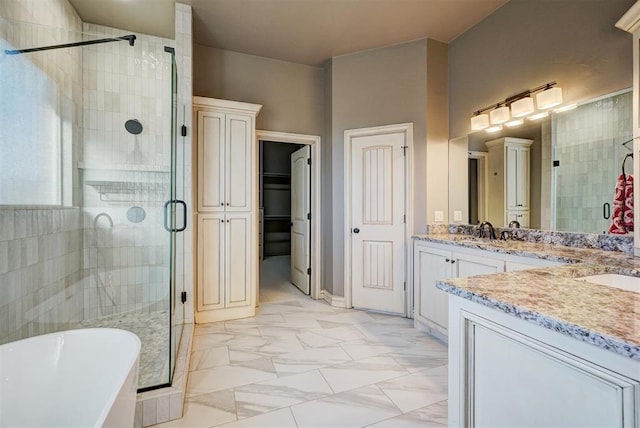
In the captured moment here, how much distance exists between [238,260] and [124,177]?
4.39ft

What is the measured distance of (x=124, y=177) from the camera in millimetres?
2766

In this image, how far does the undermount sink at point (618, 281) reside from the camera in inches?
48.6

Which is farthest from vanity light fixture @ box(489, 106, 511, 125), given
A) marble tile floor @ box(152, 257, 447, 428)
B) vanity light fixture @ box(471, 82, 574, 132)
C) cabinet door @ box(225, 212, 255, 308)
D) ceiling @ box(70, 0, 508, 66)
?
cabinet door @ box(225, 212, 255, 308)

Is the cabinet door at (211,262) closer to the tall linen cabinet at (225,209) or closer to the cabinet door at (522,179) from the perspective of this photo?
the tall linen cabinet at (225,209)

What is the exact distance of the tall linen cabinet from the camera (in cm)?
310

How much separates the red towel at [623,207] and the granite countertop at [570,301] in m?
0.63

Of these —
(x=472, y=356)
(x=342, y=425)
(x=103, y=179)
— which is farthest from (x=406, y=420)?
(x=103, y=179)

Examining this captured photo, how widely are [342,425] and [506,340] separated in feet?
3.79

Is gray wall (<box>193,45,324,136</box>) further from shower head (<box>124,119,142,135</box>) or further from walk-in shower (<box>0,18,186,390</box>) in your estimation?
shower head (<box>124,119,142,135</box>)

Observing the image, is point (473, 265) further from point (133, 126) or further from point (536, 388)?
point (133, 126)

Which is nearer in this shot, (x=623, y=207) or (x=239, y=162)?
(x=623, y=207)

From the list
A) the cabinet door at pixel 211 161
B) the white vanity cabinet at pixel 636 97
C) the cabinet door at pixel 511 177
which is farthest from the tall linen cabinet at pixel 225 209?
the white vanity cabinet at pixel 636 97

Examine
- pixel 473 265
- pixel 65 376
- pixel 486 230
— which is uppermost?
pixel 486 230

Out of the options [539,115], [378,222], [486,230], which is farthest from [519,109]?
[378,222]
